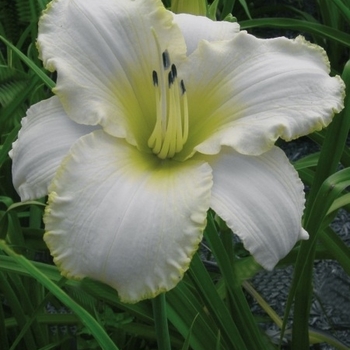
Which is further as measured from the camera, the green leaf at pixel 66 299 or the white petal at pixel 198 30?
the white petal at pixel 198 30

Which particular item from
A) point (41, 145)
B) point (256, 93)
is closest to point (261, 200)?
point (256, 93)

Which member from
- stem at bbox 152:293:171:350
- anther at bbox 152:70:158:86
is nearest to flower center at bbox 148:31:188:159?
anther at bbox 152:70:158:86

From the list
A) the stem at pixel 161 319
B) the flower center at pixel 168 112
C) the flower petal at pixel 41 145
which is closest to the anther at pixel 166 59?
the flower center at pixel 168 112

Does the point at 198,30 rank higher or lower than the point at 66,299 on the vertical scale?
higher

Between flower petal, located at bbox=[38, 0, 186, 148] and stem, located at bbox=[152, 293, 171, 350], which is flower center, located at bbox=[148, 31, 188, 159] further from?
stem, located at bbox=[152, 293, 171, 350]

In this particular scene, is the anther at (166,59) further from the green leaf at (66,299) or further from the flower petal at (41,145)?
the green leaf at (66,299)

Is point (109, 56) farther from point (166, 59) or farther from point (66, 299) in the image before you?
point (66, 299)
